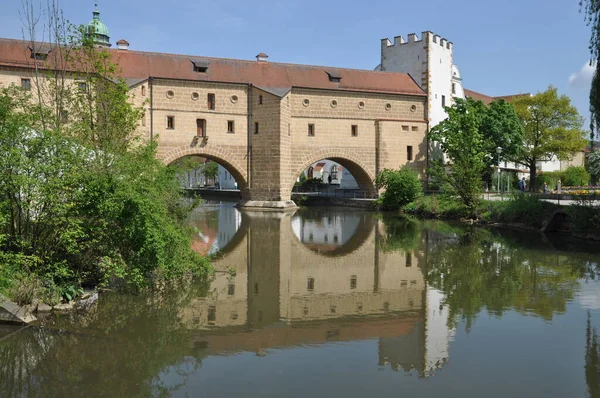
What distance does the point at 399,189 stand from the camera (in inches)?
1374

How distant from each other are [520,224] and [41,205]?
2028cm

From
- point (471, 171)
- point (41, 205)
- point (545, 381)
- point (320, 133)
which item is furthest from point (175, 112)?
point (545, 381)

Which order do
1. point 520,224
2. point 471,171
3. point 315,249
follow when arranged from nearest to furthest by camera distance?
point 315,249
point 520,224
point 471,171

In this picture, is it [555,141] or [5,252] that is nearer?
[5,252]

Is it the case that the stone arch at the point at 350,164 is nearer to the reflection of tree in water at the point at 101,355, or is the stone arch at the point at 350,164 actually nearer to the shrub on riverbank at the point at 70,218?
the shrub on riverbank at the point at 70,218

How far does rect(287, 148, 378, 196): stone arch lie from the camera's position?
36.1 meters

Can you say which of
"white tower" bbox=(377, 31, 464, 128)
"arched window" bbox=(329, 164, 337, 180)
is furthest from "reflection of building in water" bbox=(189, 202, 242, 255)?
"arched window" bbox=(329, 164, 337, 180)

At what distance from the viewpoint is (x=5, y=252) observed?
391 inches

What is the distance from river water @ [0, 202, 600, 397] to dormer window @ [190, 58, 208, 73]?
21.6m

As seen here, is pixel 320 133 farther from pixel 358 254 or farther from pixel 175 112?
pixel 358 254

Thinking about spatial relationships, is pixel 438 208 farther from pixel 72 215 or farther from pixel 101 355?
pixel 101 355

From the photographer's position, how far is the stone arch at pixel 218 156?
110 ft

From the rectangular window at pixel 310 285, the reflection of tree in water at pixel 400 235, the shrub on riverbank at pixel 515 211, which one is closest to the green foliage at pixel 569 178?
the shrub on riverbank at pixel 515 211

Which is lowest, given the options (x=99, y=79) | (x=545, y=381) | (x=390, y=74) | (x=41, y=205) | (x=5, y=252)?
(x=545, y=381)
